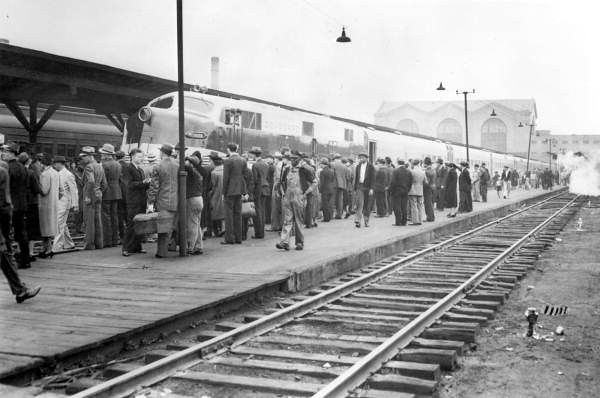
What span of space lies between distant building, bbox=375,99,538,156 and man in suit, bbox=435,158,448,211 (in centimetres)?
6383

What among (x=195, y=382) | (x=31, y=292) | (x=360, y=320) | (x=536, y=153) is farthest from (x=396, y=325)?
(x=536, y=153)

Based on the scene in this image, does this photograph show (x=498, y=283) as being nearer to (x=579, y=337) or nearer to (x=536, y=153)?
(x=579, y=337)

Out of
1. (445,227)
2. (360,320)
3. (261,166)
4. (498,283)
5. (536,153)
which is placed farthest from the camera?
(536,153)

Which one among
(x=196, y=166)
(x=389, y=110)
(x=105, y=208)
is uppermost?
(x=389, y=110)

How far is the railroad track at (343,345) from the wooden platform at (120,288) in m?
0.46

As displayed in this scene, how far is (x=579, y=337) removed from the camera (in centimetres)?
658

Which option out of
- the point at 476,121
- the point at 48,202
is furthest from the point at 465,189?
the point at 476,121

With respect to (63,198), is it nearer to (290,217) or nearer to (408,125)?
(290,217)

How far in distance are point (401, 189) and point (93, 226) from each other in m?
8.32

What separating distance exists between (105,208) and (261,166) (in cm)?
327

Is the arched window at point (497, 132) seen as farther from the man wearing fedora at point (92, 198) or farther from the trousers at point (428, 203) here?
the man wearing fedora at point (92, 198)

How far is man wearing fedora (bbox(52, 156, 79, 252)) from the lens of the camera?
33.8 feet

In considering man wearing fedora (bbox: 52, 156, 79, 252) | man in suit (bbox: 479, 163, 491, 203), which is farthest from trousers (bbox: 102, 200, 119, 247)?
man in suit (bbox: 479, 163, 491, 203)

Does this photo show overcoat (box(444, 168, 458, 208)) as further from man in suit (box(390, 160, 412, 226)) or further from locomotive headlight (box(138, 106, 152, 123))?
locomotive headlight (box(138, 106, 152, 123))
